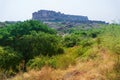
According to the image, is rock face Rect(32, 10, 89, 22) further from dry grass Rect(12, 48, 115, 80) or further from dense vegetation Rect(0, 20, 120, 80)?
dry grass Rect(12, 48, 115, 80)

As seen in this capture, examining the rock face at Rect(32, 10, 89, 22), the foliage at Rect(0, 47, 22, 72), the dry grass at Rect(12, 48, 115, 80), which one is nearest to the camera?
the dry grass at Rect(12, 48, 115, 80)

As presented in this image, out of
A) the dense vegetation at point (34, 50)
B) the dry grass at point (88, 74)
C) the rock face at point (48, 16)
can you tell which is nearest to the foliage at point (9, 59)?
the dense vegetation at point (34, 50)

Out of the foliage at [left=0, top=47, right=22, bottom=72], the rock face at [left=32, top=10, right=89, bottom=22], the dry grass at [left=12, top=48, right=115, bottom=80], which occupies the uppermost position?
the dry grass at [left=12, top=48, right=115, bottom=80]

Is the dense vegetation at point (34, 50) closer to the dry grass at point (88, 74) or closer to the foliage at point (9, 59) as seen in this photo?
the foliage at point (9, 59)

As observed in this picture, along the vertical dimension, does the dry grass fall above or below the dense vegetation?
above

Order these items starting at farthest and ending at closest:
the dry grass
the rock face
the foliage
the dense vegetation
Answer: the rock face
the foliage
the dense vegetation
the dry grass

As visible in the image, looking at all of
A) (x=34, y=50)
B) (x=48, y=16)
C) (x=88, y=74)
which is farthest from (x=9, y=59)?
(x=48, y=16)

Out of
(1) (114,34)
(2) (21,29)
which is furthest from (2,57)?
(1) (114,34)

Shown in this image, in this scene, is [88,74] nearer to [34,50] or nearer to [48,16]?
[34,50]

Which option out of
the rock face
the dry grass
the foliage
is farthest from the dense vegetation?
the rock face

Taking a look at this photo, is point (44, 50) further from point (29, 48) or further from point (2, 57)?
point (2, 57)

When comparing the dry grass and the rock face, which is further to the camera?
the rock face

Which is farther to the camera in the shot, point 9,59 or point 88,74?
point 9,59

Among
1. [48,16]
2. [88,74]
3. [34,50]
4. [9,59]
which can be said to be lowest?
[48,16]
